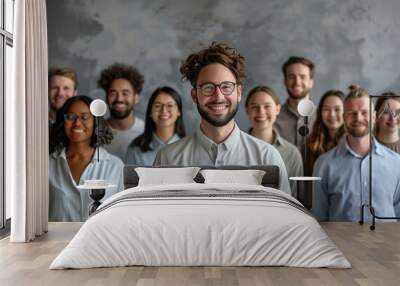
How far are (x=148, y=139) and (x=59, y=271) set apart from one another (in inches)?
149

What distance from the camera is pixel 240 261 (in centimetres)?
550

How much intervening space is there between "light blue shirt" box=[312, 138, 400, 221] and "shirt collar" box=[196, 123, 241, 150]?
3.82 ft

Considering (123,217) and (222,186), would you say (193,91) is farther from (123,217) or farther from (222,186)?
(123,217)

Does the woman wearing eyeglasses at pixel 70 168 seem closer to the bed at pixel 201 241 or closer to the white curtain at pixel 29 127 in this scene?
the white curtain at pixel 29 127

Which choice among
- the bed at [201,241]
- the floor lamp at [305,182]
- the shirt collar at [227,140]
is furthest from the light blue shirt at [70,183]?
the bed at [201,241]

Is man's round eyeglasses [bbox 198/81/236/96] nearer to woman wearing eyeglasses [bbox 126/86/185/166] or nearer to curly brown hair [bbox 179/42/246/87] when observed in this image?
curly brown hair [bbox 179/42/246/87]

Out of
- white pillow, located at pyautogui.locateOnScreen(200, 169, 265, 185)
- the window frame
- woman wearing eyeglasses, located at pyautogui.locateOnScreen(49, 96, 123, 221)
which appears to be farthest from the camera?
A: woman wearing eyeglasses, located at pyautogui.locateOnScreen(49, 96, 123, 221)

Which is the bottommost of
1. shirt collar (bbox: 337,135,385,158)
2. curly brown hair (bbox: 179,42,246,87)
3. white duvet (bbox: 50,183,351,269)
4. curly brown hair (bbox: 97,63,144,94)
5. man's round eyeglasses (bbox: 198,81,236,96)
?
white duvet (bbox: 50,183,351,269)

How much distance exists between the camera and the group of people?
886 centimetres

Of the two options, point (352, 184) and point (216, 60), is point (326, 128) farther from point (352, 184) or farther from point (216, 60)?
point (216, 60)

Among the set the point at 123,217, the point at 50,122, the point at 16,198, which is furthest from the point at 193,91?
the point at 123,217

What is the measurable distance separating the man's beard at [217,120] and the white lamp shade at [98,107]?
1.28 meters

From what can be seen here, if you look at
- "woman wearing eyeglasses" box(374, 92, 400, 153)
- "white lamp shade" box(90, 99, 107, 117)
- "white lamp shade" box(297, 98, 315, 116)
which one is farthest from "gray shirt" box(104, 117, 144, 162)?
"woman wearing eyeglasses" box(374, 92, 400, 153)

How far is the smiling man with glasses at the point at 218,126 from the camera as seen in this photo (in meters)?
8.84
